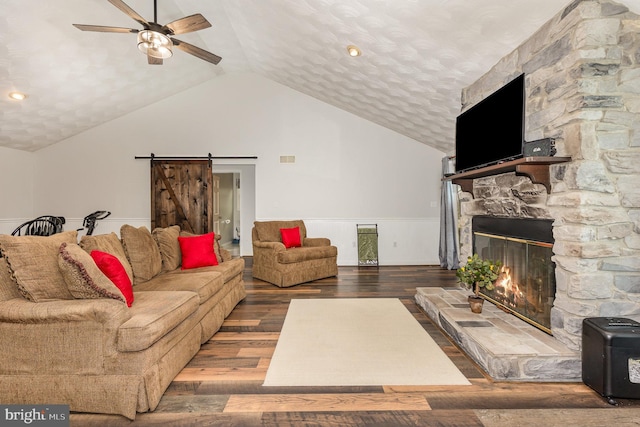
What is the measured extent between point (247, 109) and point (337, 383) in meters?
5.54

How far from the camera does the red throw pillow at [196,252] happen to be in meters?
3.44

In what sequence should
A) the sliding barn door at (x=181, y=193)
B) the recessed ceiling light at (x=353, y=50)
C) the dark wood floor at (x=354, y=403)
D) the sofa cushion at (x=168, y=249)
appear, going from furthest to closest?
1. the sliding barn door at (x=181, y=193)
2. the recessed ceiling light at (x=353, y=50)
3. the sofa cushion at (x=168, y=249)
4. the dark wood floor at (x=354, y=403)

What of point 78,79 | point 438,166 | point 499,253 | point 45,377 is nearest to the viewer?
point 45,377

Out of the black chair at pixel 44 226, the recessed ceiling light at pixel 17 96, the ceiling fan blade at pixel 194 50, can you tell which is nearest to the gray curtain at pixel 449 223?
the ceiling fan blade at pixel 194 50

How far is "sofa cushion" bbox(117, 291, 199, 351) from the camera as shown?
1695mm

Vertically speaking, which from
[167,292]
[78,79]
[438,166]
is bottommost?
[167,292]

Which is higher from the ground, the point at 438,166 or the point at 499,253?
the point at 438,166

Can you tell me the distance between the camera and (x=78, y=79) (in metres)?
4.59

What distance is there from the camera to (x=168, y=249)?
134 inches

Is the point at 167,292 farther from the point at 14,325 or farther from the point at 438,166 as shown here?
the point at 438,166

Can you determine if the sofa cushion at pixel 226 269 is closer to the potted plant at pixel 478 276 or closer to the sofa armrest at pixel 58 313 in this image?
the sofa armrest at pixel 58 313

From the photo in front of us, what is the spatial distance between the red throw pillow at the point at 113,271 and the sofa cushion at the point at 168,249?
1.35m

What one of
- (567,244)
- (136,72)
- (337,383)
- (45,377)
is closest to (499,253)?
(567,244)

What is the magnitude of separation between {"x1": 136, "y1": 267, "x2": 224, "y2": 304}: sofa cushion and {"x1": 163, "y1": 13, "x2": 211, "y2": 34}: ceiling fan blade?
231 centimetres
